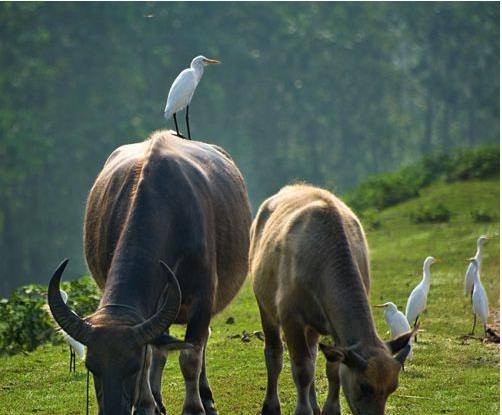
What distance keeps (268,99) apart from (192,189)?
6109 cm

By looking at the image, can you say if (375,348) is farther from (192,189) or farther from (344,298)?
(192,189)

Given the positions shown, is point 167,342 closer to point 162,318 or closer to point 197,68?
point 162,318

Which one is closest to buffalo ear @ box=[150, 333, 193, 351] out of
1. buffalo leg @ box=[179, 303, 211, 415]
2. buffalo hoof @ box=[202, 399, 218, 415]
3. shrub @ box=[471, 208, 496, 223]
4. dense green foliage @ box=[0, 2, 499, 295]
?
buffalo leg @ box=[179, 303, 211, 415]

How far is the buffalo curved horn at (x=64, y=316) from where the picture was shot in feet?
27.3

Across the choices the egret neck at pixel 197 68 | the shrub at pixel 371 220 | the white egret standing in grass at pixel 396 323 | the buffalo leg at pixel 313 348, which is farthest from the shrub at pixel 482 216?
the buffalo leg at pixel 313 348

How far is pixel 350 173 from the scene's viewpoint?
7706 cm

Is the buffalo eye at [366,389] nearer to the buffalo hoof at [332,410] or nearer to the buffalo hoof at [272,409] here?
the buffalo hoof at [332,410]

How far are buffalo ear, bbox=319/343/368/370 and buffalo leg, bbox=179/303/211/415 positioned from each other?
2.37 m

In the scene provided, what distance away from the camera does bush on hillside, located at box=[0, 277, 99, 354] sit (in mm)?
15648

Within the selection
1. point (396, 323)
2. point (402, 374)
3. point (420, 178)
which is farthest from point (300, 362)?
point (420, 178)

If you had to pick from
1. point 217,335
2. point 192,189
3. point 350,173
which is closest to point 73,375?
point 217,335

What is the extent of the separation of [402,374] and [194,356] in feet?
11.4

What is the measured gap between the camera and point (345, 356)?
25.4 feet

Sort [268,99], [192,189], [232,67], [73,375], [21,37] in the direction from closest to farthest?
[192,189], [73,375], [21,37], [232,67], [268,99]
